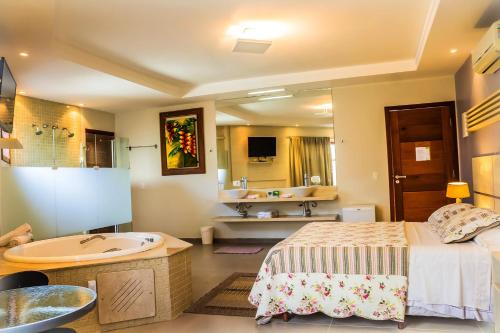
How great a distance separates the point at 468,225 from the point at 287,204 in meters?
3.67

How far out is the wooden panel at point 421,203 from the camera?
18.6ft

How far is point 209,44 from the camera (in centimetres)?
436

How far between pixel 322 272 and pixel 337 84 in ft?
12.1

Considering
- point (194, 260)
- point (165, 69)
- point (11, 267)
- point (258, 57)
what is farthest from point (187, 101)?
point (11, 267)

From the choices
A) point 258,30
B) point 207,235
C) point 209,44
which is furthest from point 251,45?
point 207,235

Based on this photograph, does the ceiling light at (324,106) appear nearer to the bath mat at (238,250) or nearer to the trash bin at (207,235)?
the bath mat at (238,250)

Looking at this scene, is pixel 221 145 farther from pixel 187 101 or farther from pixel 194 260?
pixel 194 260

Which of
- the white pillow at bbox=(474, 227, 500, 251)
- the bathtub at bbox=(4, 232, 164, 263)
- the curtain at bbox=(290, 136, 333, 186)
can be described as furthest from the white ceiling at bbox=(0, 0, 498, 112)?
the bathtub at bbox=(4, 232, 164, 263)

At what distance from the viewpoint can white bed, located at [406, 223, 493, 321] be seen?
2680 millimetres

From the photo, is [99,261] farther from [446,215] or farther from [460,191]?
[460,191]

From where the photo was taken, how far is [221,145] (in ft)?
22.2

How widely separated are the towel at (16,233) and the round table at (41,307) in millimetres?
1882

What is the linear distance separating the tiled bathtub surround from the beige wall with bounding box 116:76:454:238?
10.4 feet

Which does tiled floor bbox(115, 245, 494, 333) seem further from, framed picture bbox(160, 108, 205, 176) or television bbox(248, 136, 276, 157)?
framed picture bbox(160, 108, 205, 176)
